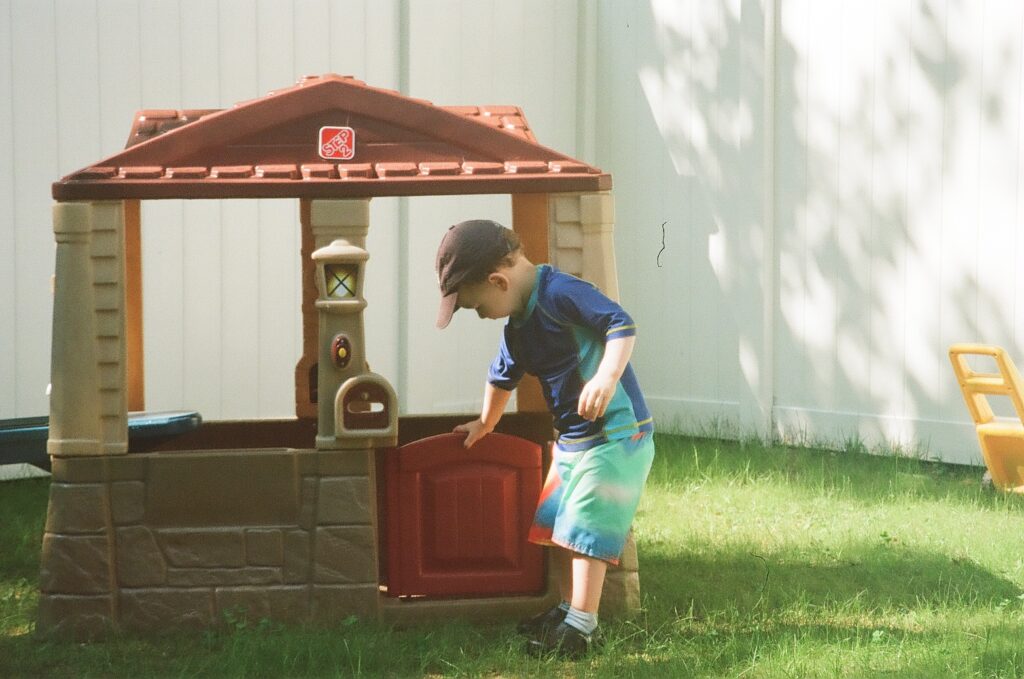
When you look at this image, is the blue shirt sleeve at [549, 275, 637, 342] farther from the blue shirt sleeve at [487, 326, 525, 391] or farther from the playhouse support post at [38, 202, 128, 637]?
the playhouse support post at [38, 202, 128, 637]

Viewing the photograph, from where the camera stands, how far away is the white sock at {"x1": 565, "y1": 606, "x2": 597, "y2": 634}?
12.6 ft

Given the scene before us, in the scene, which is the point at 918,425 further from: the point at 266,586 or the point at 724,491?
the point at 266,586

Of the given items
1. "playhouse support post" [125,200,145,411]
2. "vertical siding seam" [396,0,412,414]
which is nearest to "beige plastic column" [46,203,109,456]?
"playhouse support post" [125,200,145,411]

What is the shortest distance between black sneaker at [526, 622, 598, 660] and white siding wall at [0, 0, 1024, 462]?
3568 millimetres

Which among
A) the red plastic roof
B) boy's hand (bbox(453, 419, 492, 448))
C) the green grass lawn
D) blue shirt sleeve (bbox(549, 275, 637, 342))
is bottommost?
the green grass lawn

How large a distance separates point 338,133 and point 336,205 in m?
0.27

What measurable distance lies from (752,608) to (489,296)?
4.37 ft

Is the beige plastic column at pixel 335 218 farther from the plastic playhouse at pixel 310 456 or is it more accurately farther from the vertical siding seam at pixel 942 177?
the vertical siding seam at pixel 942 177

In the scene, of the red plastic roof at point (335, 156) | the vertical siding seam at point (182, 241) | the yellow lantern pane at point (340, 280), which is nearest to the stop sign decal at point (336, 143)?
the red plastic roof at point (335, 156)

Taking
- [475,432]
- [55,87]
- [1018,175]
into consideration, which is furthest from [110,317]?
[1018,175]

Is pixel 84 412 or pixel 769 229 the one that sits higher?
pixel 769 229

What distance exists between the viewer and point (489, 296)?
Result: 3.84 metres

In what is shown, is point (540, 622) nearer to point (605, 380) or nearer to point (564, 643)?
point (564, 643)

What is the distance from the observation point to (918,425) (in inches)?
275
